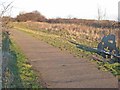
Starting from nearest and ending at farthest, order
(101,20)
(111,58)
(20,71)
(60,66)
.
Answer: (20,71)
(60,66)
(111,58)
(101,20)

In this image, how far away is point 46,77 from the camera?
8.01 meters

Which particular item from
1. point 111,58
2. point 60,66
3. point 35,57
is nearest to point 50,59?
point 35,57

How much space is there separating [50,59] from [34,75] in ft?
9.72

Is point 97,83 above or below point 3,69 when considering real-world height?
below

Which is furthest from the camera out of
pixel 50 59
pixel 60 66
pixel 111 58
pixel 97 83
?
pixel 111 58

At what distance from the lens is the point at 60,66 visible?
9.71 m

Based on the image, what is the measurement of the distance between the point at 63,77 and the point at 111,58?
4.39 meters

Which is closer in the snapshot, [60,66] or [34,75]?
[34,75]

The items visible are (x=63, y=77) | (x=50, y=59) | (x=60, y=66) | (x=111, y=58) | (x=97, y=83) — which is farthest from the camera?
(x=111, y=58)

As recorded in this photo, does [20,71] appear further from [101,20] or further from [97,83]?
[101,20]

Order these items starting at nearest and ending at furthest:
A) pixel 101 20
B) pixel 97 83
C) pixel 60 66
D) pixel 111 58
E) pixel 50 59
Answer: pixel 97 83 < pixel 60 66 < pixel 50 59 < pixel 111 58 < pixel 101 20

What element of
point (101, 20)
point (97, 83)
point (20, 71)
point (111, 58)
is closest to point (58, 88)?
point (97, 83)

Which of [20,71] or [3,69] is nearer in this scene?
[3,69]

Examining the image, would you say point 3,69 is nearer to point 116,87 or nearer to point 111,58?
point 116,87
